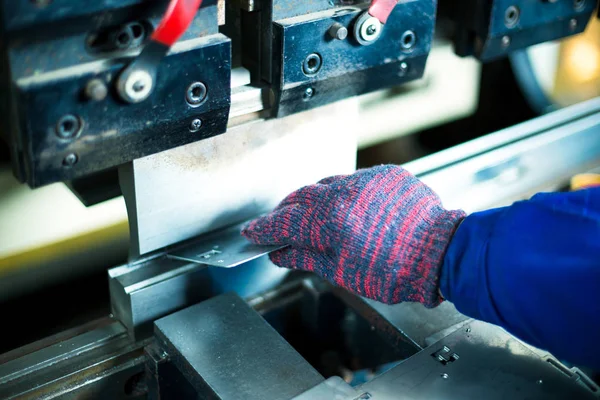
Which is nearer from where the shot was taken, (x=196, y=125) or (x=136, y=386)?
(x=196, y=125)

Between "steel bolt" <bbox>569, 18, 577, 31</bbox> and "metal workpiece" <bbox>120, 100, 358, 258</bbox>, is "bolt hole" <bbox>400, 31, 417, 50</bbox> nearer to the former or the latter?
"metal workpiece" <bbox>120, 100, 358, 258</bbox>

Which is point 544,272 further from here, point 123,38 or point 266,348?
point 123,38

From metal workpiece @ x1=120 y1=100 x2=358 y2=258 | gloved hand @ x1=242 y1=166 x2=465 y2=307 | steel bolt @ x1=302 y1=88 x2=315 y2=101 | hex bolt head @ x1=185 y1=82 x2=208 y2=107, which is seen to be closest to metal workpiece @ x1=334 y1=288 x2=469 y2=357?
gloved hand @ x1=242 y1=166 x2=465 y2=307

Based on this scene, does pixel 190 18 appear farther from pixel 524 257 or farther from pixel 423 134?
pixel 423 134

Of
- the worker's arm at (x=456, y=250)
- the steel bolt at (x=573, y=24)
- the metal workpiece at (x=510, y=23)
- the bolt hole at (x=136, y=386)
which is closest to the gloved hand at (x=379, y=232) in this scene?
the worker's arm at (x=456, y=250)

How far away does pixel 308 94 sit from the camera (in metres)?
1.12

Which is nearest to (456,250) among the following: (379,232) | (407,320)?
(379,232)

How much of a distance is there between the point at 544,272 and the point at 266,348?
40 centimetres

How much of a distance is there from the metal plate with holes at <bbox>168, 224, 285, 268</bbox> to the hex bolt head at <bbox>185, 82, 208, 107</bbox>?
27 centimetres

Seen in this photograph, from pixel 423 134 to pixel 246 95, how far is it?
40.2 inches

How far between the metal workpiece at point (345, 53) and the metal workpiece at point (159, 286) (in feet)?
0.94

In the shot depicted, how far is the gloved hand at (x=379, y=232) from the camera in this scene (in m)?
1.00

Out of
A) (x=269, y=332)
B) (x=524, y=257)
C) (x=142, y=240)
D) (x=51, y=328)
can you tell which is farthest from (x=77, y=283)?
(x=524, y=257)

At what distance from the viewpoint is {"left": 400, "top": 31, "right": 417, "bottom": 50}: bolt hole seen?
117 cm
